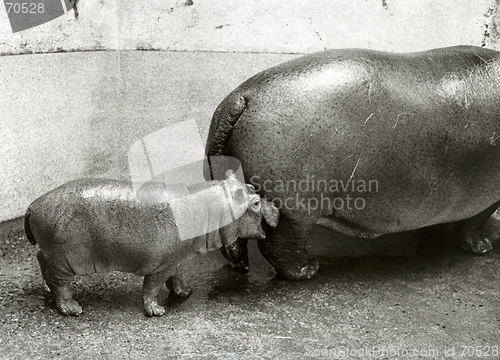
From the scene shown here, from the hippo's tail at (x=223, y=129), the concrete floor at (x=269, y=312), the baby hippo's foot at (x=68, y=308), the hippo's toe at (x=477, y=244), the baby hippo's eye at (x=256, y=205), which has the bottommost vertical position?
the hippo's toe at (x=477, y=244)

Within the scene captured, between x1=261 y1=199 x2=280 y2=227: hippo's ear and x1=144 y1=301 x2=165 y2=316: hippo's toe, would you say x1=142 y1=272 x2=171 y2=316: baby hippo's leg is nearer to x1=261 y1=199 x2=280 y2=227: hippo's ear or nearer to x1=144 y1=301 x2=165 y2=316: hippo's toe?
x1=144 y1=301 x2=165 y2=316: hippo's toe

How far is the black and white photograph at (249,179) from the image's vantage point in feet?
7.13

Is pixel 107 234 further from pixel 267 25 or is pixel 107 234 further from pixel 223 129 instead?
pixel 267 25

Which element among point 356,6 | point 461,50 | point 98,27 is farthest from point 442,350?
point 98,27

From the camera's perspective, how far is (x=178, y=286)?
2.44 meters

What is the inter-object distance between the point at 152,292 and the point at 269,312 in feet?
1.51

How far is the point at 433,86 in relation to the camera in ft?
8.46

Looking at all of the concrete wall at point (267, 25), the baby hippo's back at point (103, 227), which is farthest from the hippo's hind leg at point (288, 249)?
the concrete wall at point (267, 25)

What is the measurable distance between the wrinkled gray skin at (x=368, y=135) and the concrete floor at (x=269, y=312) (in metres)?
0.19

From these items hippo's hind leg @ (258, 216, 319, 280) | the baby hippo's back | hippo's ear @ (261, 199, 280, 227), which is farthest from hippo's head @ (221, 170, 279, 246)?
the baby hippo's back

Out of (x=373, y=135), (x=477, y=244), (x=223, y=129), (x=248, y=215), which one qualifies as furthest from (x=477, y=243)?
(x=223, y=129)

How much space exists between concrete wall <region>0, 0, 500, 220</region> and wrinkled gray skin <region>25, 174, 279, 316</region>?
77cm

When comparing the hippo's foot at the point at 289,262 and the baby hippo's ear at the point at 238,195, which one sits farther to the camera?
the hippo's foot at the point at 289,262

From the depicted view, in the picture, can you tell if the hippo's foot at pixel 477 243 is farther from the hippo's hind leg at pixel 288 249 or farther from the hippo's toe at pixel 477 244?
the hippo's hind leg at pixel 288 249
